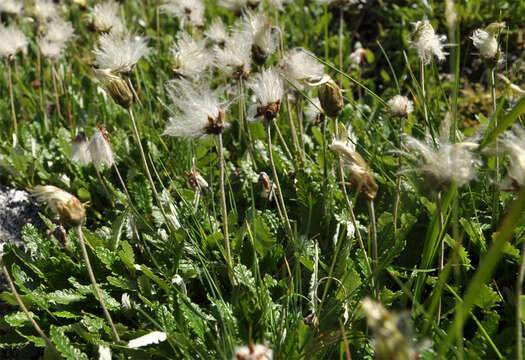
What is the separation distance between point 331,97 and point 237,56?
70 centimetres

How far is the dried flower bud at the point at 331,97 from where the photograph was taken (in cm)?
162

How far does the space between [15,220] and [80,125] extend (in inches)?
37.4

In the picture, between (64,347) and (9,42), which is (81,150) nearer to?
(64,347)

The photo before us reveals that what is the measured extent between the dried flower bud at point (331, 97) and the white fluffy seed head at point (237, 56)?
634 millimetres

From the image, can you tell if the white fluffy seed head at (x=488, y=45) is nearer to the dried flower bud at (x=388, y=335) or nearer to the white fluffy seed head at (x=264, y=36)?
the white fluffy seed head at (x=264, y=36)

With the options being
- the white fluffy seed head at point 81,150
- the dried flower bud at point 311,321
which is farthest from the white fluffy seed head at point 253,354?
the white fluffy seed head at point 81,150

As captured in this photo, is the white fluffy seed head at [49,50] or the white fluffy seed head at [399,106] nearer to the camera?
the white fluffy seed head at [399,106]

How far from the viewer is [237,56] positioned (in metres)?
2.17

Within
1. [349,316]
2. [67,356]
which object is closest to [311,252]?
[349,316]

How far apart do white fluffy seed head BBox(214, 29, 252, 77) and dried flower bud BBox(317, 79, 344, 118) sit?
0.63 metres

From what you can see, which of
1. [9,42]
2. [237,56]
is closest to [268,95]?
[237,56]

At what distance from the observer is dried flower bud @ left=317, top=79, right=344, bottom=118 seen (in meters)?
1.62

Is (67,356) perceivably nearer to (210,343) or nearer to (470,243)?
(210,343)

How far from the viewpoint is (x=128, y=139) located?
Result: 9.72 feet
